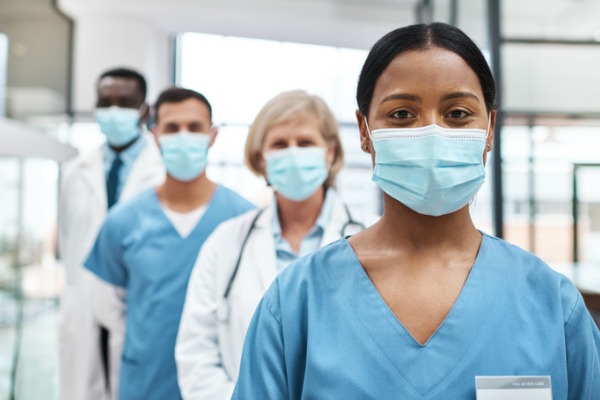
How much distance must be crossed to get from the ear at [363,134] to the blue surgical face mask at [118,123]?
1532 mm

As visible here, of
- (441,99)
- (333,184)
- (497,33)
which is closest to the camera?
(441,99)

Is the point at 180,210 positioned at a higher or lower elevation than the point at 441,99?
lower

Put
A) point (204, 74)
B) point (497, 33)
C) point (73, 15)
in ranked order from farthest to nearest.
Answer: point (73, 15) → point (204, 74) → point (497, 33)

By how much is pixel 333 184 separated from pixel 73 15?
144 inches

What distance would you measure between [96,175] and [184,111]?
828 millimetres

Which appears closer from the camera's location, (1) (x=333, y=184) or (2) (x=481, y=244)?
(2) (x=481, y=244)

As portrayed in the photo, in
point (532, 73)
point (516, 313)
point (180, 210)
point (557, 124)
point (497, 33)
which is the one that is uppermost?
point (497, 33)

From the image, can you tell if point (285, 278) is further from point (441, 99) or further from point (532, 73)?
point (532, 73)

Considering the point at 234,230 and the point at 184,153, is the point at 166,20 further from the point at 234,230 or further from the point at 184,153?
the point at 234,230

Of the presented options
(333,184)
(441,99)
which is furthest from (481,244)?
(333,184)

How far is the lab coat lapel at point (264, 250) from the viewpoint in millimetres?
1191

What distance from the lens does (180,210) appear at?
5.33 feet

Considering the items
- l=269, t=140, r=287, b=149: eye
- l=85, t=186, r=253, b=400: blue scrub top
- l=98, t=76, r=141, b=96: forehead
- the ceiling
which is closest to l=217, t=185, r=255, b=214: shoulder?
l=85, t=186, r=253, b=400: blue scrub top

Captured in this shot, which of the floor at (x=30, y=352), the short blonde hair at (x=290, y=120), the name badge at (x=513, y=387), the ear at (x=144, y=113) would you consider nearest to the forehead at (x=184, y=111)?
the short blonde hair at (x=290, y=120)
